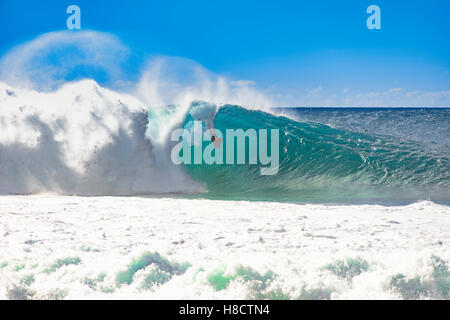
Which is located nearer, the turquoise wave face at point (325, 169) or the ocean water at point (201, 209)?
the ocean water at point (201, 209)

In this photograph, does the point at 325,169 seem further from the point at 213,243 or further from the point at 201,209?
the point at 213,243

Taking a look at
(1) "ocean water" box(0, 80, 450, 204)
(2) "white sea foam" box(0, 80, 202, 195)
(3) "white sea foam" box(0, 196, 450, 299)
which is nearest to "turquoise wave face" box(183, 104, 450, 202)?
(1) "ocean water" box(0, 80, 450, 204)

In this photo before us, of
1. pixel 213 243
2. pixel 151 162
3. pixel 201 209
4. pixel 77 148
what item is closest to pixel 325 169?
pixel 151 162

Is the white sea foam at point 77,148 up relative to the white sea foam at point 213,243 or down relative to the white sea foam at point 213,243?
up

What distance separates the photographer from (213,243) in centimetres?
430

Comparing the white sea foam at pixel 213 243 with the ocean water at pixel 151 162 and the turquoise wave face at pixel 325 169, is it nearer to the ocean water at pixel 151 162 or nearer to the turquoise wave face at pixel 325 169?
the turquoise wave face at pixel 325 169

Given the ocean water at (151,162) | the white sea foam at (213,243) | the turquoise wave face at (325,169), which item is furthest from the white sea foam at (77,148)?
the white sea foam at (213,243)

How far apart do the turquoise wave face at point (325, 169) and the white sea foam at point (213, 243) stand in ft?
5.50

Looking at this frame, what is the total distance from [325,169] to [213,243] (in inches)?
255

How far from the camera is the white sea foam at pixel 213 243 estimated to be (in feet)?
10.4

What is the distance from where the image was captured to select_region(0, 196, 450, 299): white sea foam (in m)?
3.16

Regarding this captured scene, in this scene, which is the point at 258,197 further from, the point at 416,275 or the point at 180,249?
the point at 416,275
